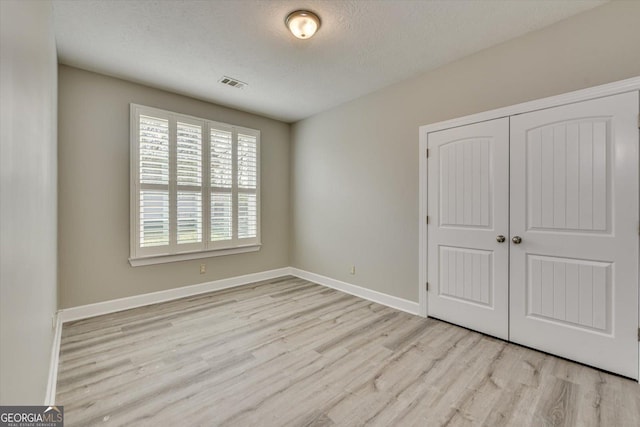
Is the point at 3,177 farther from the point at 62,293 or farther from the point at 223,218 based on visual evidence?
the point at 223,218

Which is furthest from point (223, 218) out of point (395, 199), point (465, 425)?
point (465, 425)

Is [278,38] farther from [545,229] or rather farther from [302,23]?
[545,229]

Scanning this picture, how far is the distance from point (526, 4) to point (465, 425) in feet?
9.78

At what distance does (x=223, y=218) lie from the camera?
413 cm

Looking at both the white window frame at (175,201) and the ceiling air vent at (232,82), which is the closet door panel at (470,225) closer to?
the ceiling air vent at (232,82)

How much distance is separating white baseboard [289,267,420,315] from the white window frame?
1.03 m

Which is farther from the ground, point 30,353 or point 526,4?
point 526,4

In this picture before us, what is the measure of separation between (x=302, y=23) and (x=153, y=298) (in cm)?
356

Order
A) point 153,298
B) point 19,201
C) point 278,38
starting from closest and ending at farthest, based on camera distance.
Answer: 1. point 19,201
2. point 278,38
3. point 153,298

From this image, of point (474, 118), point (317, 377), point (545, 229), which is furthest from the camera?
point (474, 118)

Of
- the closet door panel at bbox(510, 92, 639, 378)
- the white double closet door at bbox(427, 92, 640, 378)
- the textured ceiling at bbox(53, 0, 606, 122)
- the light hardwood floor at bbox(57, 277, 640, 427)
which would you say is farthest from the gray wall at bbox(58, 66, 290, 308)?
the closet door panel at bbox(510, 92, 639, 378)

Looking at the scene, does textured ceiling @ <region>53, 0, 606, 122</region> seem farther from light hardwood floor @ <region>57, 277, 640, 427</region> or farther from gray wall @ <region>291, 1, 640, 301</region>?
light hardwood floor @ <region>57, 277, 640, 427</region>

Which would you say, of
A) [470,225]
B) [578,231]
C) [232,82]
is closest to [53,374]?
[232,82]

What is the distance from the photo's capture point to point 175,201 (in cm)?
362
